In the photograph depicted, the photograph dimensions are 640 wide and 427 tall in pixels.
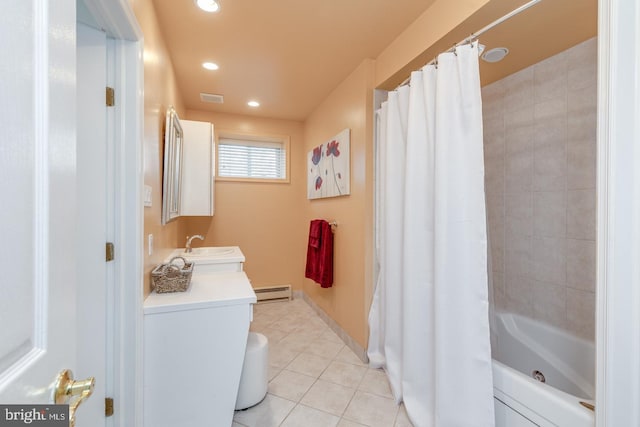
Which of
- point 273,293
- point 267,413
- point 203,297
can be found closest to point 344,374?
point 267,413

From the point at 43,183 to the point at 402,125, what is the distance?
6.21 feet

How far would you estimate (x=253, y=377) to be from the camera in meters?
1.80

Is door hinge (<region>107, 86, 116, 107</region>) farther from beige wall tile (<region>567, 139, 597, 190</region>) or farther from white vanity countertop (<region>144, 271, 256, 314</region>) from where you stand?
beige wall tile (<region>567, 139, 597, 190</region>)

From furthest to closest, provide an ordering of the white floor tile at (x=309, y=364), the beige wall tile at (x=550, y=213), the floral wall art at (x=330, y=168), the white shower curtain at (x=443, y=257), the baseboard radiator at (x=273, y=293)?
the baseboard radiator at (x=273, y=293)
the floral wall art at (x=330, y=168)
the white floor tile at (x=309, y=364)
the beige wall tile at (x=550, y=213)
the white shower curtain at (x=443, y=257)

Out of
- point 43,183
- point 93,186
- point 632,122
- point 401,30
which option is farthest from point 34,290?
point 401,30

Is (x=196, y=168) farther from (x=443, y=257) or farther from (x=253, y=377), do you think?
(x=443, y=257)

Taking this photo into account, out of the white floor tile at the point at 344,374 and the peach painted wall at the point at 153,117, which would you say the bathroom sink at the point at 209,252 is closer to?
the peach painted wall at the point at 153,117

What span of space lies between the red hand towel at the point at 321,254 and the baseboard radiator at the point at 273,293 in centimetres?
81

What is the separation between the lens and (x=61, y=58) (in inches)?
19.6

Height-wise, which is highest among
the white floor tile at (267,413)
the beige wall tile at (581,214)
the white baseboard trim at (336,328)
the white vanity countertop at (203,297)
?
the beige wall tile at (581,214)

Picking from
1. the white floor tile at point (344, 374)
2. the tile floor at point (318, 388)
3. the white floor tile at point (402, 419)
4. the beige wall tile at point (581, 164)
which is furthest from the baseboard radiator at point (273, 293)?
the beige wall tile at point (581, 164)

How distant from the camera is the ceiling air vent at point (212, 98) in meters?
3.01

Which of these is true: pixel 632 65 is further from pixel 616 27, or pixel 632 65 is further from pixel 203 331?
pixel 203 331

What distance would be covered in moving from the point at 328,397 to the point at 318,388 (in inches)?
4.6
